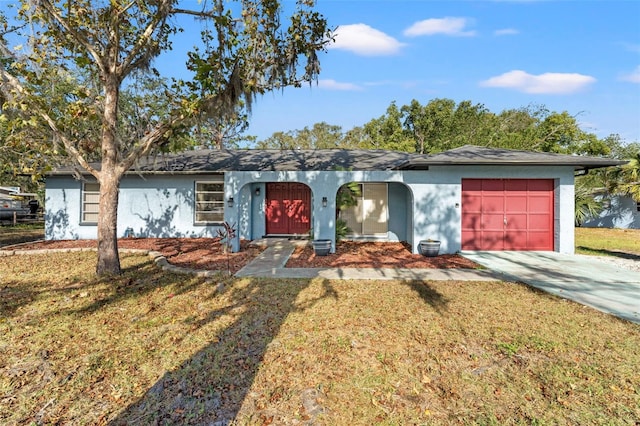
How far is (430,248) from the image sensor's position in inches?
364

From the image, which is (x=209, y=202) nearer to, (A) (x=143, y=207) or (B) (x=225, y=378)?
(A) (x=143, y=207)

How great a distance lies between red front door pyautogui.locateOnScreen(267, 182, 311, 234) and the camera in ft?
42.2

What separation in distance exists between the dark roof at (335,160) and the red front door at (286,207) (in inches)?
48.6

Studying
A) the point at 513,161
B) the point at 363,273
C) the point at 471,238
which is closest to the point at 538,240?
the point at 471,238

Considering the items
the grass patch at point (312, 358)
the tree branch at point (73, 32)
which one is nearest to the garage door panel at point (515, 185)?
the grass patch at point (312, 358)

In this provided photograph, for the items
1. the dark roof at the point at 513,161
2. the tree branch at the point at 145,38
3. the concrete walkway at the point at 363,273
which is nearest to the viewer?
the tree branch at the point at 145,38

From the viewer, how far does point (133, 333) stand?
413 cm

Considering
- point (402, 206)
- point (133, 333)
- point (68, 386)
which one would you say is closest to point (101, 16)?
point (133, 333)

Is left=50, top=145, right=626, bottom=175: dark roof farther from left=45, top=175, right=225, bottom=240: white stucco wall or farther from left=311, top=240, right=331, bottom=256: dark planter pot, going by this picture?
left=311, top=240, right=331, bottom=256: dark planter pot

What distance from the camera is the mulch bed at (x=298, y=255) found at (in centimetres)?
821

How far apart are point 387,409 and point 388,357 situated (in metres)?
0.86

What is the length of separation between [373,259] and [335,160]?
16.4 ft

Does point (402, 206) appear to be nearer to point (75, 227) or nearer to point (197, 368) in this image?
point (197, 368)

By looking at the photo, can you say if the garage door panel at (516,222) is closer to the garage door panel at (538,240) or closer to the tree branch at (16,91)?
the garage door panel at (538,240)
